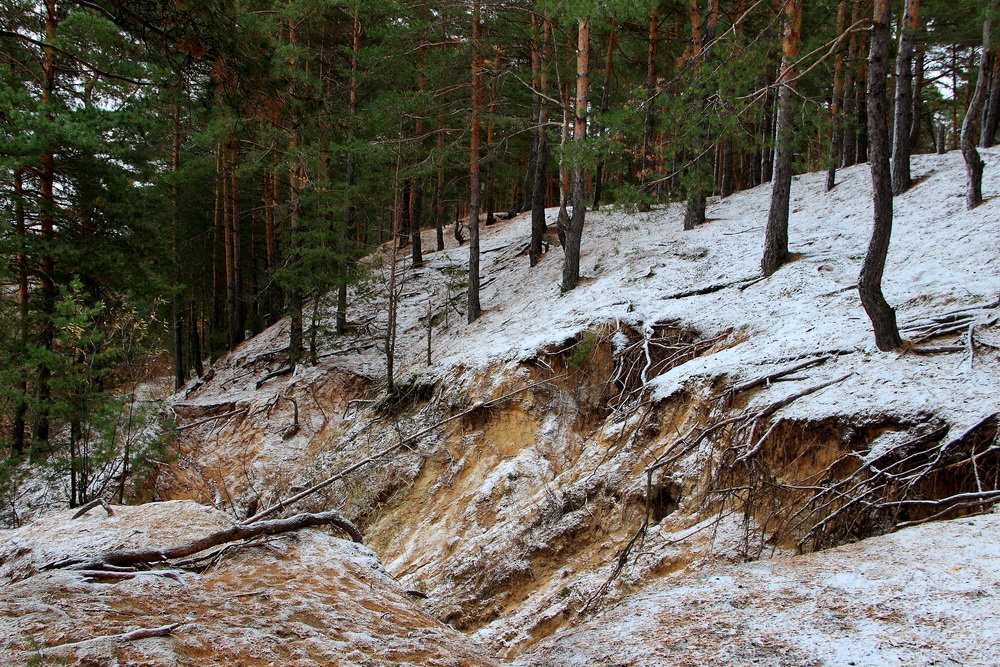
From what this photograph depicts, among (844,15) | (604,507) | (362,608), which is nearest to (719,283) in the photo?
(604,507)

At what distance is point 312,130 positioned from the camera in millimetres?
5836

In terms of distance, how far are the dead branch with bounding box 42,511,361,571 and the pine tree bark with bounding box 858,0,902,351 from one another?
573 cm

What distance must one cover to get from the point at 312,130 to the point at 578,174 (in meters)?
7.41

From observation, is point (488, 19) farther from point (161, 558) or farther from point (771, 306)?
point (161, 558)

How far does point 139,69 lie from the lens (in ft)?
19.4

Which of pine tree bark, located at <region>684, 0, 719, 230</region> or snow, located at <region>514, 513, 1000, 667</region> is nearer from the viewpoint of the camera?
snow, located at <region>514, 513, 1000, 667</region>

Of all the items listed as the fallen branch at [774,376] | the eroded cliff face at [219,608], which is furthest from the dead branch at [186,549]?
the fallen branch at [774,376]

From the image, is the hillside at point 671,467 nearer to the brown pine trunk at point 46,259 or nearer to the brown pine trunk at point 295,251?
the brown pine trunk at point 295,251

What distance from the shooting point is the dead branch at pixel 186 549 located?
3.66m

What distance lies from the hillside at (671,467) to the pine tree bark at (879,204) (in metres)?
0.38

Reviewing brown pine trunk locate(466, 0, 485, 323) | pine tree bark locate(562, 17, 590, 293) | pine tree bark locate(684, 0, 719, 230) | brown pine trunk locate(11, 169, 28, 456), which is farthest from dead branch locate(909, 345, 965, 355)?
brown pine trunk locate(11, 169, 28, 456)

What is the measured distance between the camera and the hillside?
2834 millimetres

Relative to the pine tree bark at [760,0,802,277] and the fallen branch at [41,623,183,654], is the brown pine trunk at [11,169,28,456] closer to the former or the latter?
the fallen branch at [41,623,183,654]

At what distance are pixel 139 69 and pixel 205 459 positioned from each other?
8.95 m
